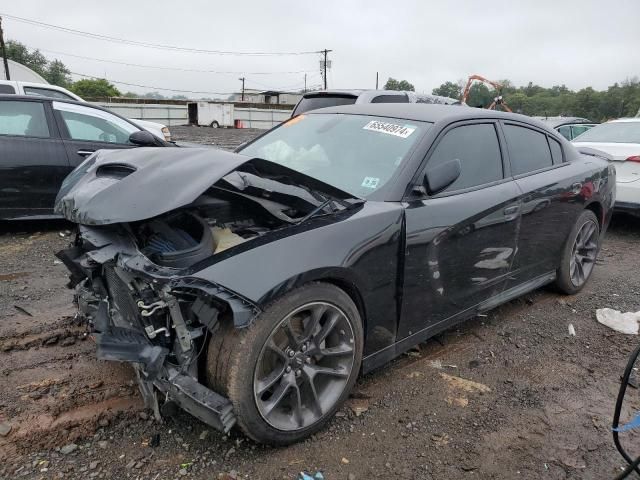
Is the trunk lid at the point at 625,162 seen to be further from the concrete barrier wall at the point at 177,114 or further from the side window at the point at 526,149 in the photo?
the concrete barrier wall at the point at 177,114

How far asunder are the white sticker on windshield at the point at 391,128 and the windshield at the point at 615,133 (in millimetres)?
5021

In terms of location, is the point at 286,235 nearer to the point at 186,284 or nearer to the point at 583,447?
the point at 186,284

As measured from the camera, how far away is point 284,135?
3.65 metres

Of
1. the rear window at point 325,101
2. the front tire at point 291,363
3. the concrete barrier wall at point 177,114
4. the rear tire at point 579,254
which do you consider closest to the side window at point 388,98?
the rear window at point 325,101

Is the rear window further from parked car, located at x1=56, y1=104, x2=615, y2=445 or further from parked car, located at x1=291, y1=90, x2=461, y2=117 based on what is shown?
parked car, located at x1=56, y1=104, x2=615, y2=445

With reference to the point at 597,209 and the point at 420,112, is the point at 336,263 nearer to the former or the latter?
the point at 420,112

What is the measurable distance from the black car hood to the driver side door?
3.12m

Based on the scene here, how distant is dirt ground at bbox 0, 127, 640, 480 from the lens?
7.32 ft

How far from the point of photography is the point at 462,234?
2.95 m

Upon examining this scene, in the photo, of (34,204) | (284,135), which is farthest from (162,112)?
(284,135)

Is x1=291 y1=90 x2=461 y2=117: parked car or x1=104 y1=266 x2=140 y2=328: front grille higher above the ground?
x1=291 y1=90 x2=461 y2=117: parked car

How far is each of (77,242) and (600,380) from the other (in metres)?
3.36

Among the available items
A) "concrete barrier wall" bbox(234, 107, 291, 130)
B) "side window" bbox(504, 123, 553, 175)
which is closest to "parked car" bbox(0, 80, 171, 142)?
"side window" bbox(504, 123, 553, 175)

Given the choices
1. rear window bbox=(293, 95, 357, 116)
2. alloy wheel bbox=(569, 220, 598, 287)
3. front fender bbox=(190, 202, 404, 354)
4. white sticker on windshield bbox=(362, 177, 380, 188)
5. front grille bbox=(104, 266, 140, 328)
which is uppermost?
rear window bbox=(293, 95, 357, 116)
